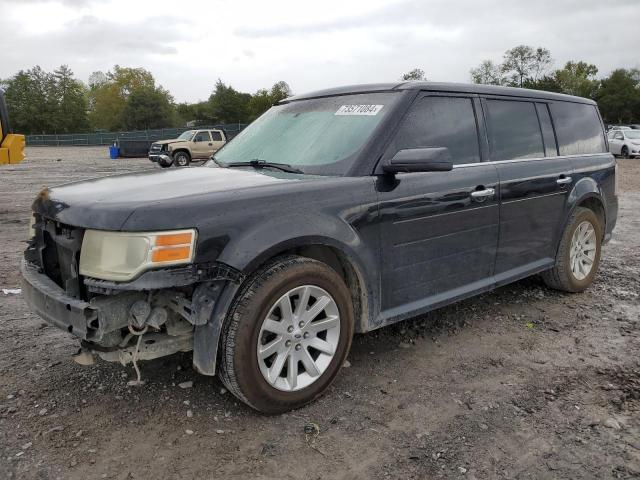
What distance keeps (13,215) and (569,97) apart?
9.10 m

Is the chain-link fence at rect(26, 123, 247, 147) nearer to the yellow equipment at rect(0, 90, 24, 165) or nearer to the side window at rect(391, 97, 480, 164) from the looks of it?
the yellow equipment at rect(0, 90, 24, 165)

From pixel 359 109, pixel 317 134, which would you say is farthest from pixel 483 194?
pixel 317 134

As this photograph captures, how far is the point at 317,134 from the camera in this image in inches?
140

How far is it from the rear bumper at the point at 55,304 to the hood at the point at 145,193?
363 mm

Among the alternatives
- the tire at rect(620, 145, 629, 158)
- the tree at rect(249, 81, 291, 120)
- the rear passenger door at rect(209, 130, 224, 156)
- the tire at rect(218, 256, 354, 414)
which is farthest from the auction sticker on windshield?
the tree at rect(249, 81, 291, 120)

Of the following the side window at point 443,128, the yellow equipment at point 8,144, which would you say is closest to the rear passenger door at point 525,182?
the side window at point 443,128

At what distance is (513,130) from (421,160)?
1545 mm

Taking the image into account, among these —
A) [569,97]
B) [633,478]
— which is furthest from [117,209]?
[569,97]

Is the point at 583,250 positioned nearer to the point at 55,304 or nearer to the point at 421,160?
the point at 421,160

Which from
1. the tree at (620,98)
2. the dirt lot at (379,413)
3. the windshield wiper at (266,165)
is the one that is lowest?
the dirt lot at (379,413)

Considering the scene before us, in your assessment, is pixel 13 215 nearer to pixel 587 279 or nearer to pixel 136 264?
pixel 136 264

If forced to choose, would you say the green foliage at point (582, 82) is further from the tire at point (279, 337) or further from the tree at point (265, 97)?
the tire at point (279, 337)

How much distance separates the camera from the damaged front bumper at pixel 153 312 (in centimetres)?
248

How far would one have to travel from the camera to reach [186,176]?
10.9ft
